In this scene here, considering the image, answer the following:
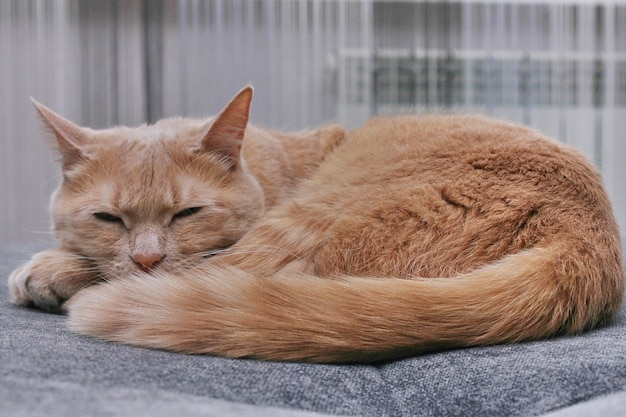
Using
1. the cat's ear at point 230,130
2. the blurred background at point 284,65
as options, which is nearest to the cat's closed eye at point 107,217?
the cat's ear at point 230,130

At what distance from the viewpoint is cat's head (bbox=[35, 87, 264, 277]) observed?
3.60 feet

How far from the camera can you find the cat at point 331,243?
0.79 metres

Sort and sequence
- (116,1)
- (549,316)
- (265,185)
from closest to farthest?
(549,316), (265,185), (116,1)

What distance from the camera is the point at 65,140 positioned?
1148 millimetres

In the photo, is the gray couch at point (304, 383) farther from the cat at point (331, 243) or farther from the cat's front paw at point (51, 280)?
the cat's front paw at point (51, 280)

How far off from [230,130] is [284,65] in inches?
84.2

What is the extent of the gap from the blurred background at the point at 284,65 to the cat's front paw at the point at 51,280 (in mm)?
2112

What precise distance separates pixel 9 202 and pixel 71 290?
7.91 feet

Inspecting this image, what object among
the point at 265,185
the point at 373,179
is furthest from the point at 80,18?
the point at 373,179

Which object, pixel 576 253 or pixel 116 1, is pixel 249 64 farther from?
pixel 576 253

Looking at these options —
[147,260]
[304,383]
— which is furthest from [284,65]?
[304,383]

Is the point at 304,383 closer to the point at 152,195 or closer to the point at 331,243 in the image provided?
the point at 331,243

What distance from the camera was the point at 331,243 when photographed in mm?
1038

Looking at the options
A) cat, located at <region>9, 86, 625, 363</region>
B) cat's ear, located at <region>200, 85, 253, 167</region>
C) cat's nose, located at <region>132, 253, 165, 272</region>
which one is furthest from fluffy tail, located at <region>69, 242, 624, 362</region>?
cat's ear, located at <region>200, 85, 253, 167</region>
